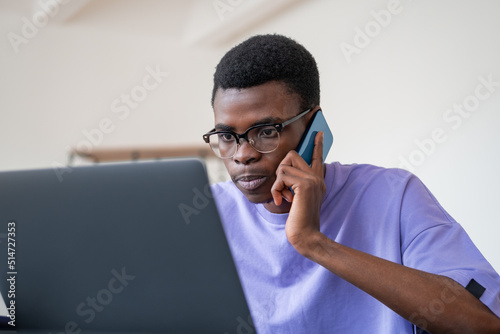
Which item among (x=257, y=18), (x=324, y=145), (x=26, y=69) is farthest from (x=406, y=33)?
(x=26, y=69)

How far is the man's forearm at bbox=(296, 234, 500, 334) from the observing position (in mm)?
784

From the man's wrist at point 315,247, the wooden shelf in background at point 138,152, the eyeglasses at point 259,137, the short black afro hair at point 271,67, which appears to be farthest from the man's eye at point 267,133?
the wooden shelf in background at point 138,152

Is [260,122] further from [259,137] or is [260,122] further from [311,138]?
[311,138]

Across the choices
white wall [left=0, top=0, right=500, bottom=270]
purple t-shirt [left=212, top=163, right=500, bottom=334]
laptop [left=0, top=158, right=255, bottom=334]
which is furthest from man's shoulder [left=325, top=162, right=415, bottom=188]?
white wall [left=0, top=0, right=500, bottom=270]

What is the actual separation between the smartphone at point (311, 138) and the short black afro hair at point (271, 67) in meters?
0.04

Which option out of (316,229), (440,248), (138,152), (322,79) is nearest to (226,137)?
(316,229)

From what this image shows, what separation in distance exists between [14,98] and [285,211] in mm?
3296

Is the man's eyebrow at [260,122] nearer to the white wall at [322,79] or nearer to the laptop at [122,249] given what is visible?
the laptop at [122,249]

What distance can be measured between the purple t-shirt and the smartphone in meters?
0.07

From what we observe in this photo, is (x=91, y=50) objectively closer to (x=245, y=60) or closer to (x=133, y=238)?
(x=245, y=60)

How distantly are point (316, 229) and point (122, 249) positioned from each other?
1.36ft

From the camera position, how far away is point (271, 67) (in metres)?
1.09

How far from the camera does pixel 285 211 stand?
1.14 m

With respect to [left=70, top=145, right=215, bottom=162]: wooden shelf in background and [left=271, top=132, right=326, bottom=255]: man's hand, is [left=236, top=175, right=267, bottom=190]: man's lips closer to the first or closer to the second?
[left=271, top=132, right=326, bottom=255]: man's hand
